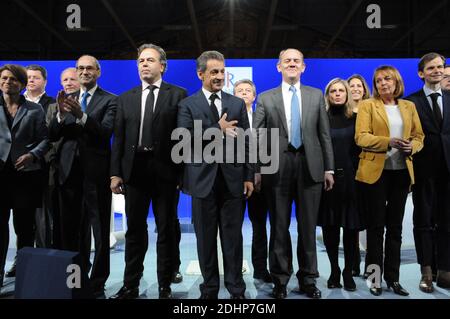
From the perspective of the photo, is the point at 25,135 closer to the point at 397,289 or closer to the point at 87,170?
the point at 87,170

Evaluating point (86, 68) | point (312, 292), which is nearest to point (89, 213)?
point (86, 68)

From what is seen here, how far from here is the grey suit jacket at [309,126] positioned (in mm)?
3327

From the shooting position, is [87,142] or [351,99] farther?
[351,99]

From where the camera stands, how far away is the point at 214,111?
3076 mm

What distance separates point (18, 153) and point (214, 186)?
1.63 meters

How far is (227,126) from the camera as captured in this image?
293 cm

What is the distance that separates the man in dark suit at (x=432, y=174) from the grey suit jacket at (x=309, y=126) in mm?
886

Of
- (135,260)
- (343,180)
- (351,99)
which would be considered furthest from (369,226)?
(135,260)

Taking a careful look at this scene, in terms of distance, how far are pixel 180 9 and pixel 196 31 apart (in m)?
0.70

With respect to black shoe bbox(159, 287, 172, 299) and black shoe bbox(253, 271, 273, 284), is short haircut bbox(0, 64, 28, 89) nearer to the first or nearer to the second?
black shoe bbox(159, 287, 172, 299)

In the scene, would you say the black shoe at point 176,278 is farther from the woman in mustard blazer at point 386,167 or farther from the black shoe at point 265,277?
the woman in mustard blazer at point 386,167

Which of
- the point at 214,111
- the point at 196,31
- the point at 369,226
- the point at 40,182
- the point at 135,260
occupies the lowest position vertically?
the point at 135,260
